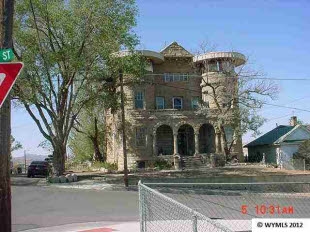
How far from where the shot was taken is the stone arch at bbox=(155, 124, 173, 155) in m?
45.7

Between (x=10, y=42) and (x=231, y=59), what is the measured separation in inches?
1508

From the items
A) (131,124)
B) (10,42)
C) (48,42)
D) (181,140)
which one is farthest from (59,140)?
(10,42)

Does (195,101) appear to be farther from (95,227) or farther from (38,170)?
(95,227)

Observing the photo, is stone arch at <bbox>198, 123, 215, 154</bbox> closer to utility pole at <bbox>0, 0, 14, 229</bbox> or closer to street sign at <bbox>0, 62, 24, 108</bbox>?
utility pole at <bbox>0, 0, 14, 229</bbox>

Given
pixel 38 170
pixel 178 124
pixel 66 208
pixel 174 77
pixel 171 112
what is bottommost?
pixel 66 208

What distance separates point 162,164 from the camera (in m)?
42.1

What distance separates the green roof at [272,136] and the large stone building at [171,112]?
2.80 m

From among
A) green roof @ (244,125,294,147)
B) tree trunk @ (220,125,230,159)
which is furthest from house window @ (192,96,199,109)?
green roof @ (244,125,294,147)

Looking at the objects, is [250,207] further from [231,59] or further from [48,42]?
[231,59]

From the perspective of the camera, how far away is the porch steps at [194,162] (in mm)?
41975

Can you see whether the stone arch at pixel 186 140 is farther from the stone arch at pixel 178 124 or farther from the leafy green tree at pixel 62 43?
the leafy green tree at pixel 62 43

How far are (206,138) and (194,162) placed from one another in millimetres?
5650

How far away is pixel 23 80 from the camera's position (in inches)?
1222

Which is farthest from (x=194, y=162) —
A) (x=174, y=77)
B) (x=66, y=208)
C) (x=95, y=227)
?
(x=95, y=227)
